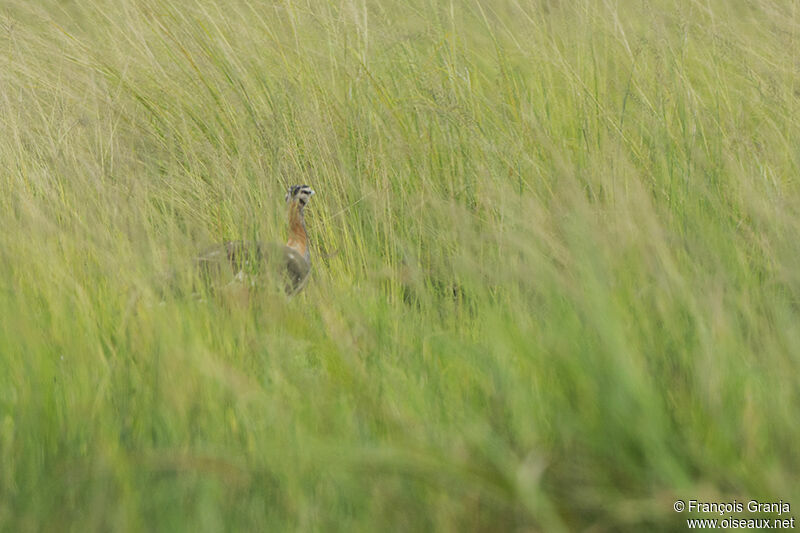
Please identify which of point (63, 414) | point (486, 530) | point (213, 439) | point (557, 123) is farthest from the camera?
point (557, 123)

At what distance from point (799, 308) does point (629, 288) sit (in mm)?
463

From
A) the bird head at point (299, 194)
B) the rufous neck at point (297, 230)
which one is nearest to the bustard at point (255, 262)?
the rufous neck at point (297, 230)

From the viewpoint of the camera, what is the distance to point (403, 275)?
8.92 ft

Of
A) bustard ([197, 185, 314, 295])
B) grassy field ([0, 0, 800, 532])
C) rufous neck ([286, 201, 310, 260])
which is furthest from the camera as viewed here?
rufous neck ([286, 201, 310, 260])

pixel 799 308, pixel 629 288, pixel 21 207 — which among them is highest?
pixel 21 207

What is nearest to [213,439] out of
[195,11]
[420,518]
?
[420,518]

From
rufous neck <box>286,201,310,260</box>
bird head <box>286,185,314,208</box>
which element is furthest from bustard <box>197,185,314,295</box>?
bird head <box>286,185,314,208</box>

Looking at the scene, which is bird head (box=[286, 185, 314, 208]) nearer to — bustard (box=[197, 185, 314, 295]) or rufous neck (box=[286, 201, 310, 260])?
rufous neck (box=[286, 201, 310, 260])

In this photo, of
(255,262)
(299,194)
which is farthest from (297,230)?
(255,262)

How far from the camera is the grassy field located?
142 centimetres

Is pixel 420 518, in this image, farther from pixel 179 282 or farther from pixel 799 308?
pixel 179 282

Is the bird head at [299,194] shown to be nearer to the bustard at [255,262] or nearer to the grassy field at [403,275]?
the grassy field at [403,275]

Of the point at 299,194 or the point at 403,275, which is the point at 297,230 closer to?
the point at 299,194

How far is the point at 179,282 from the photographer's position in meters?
2.34
